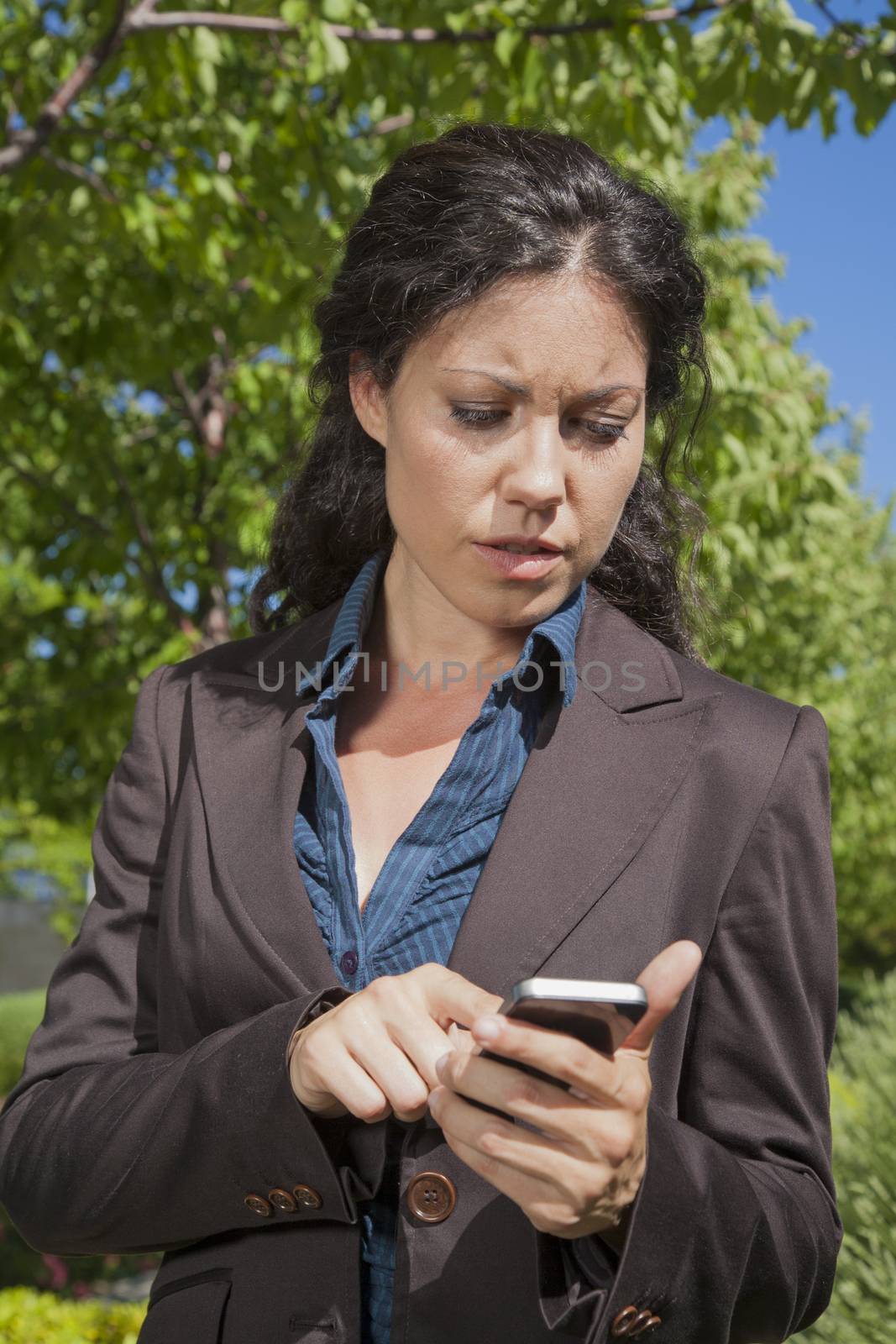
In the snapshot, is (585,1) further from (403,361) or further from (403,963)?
(403,963)

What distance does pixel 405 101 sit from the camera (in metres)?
5.25

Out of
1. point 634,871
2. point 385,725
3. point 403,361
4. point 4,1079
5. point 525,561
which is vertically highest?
point 403,361

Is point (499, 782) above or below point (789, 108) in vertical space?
below

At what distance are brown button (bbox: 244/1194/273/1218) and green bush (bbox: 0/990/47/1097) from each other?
51.3ft

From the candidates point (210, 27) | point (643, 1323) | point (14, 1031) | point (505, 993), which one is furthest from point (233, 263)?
point (14, 1031)

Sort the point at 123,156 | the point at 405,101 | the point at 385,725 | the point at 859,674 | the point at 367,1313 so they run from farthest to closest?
the point at 859,674, the point at 123,156, the point at 405,101, the point at 385,725, the point at 367,1313

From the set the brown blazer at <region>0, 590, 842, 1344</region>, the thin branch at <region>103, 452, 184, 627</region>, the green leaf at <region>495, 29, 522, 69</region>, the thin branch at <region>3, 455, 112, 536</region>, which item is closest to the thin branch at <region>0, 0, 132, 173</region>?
the green leaf at <region>495, 29, 522, 69</region>

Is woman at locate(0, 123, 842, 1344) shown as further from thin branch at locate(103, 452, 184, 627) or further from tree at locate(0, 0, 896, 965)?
thin branch at locate(103, 452, 184, 627)

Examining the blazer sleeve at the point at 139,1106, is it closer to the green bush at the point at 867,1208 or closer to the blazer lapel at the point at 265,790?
the blazer lapel at the point at 265,790

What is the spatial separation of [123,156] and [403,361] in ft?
15.2

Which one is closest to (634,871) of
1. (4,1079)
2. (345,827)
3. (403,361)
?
(345,827)

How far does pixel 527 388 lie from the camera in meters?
1.71

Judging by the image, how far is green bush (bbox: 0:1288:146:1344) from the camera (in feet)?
16.8

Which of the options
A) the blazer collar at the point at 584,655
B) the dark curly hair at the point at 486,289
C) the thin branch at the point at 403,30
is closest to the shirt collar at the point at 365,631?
the blazer collar at the point at 584,655
